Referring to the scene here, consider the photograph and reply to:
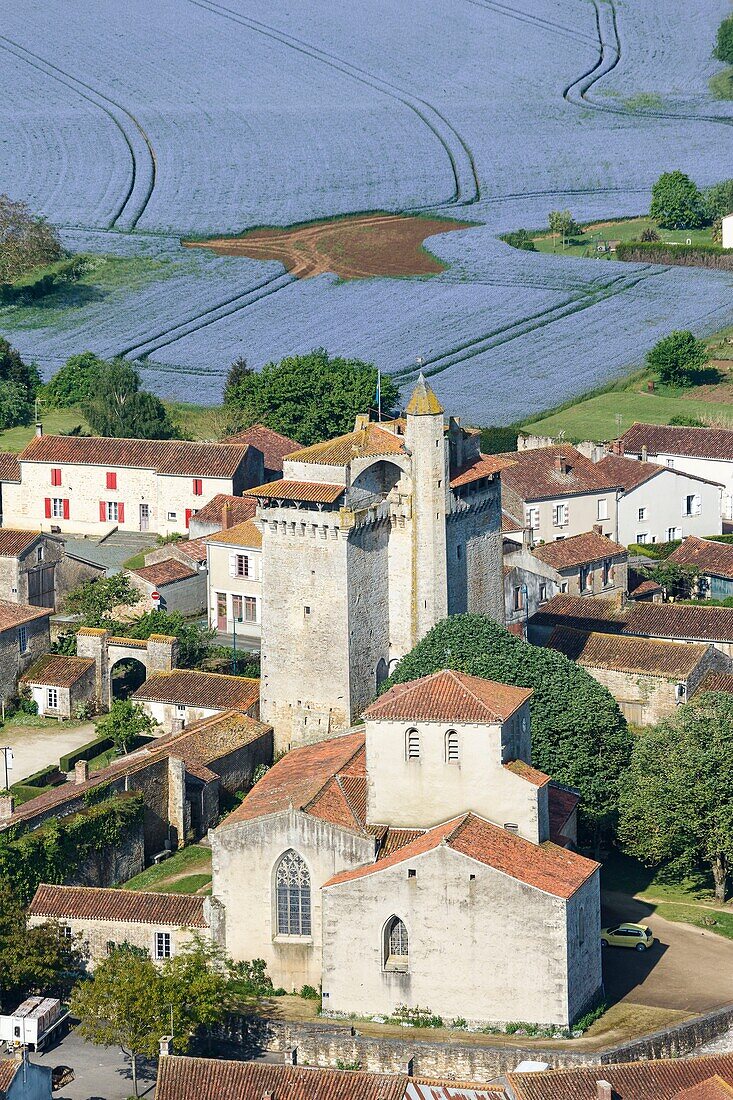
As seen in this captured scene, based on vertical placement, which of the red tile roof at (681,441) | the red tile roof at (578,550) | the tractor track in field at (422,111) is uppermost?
the tractor track in field at (422,111)

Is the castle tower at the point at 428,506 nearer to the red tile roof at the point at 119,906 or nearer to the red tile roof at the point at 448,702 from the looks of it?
the red tile roof at the point at 448,702

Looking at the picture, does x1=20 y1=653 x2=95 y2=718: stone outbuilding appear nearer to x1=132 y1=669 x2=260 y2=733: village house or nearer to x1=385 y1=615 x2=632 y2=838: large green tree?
x1=132 y1=669 x2=260 y2=733: village house

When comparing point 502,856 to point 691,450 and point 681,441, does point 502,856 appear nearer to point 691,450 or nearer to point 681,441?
point 691,450

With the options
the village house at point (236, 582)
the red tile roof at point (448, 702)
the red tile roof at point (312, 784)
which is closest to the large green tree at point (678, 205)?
→ the village house at point (236, 582)

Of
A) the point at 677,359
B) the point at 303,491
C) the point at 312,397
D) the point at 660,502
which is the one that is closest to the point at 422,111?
the point at 677,359

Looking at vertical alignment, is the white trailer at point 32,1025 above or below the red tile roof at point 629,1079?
below

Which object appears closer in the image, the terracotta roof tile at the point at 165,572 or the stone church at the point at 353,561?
the stone church at the point at 353,561
